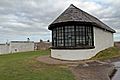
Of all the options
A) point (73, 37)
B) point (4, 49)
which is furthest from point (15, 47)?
point (73, 37)

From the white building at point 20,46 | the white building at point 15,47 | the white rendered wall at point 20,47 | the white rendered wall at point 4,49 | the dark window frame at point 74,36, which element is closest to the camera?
the dark window frame at point 74,36

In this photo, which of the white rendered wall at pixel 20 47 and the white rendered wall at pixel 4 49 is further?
the white rendered wall at pixel 20 47

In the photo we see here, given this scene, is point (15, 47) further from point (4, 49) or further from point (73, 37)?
point (73, 37)

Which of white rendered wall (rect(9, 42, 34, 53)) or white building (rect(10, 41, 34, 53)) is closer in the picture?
white rendered wall (rect(9, 42, 34, 53))

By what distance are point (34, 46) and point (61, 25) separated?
46.3 meters

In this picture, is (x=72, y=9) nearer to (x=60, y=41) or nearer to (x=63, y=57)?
(x=60, y=41)

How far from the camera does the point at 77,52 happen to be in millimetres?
22359

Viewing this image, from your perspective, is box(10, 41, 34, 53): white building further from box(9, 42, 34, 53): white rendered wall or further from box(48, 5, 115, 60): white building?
box(48, 5, 115, 60): white building

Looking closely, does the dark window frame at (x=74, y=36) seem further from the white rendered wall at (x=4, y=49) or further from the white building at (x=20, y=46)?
the white building at (x=20, y=46)

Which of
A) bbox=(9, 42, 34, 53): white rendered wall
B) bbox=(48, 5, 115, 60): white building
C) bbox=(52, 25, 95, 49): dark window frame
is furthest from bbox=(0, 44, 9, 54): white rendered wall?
bbox=(52, 25, 95, 49): dark window frame

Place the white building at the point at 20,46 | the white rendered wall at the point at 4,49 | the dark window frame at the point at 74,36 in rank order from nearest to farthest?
the dark window frame at the point at 74,36 → the white rendered wall at the point at 4,49 → the white building at the point at 20,46

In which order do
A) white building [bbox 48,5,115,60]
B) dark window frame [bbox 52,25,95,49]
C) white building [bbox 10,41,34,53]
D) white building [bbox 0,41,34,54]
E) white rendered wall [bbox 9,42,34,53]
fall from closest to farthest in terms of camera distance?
white building [bbox 48,5,115,60], dark window frame [bbox 52,25,95,49], white building [bbox 0,41,34,54], white rendered wall [bbox 9,42,34,53], white building [bbox 10,41,34,53]

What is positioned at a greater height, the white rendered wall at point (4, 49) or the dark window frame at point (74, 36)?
the dark window frame at point (74, 36)

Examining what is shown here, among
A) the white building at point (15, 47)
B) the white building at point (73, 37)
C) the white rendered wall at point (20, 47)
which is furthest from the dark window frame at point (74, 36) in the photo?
the white rendered wall at point (20, 47)
